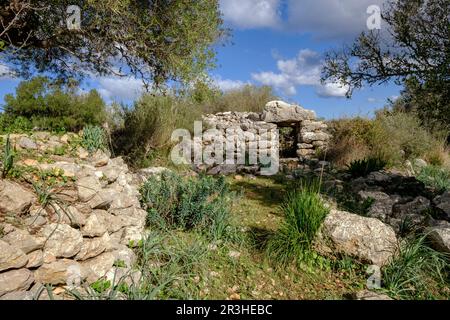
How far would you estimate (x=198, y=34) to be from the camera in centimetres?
670

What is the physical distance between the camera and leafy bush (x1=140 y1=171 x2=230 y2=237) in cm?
489

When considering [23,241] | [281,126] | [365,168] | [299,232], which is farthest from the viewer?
[281,126]

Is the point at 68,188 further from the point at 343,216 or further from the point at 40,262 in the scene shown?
the point at 343,216

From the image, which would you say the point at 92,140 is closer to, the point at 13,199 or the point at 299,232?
the point at 13,199

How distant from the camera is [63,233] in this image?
3.41 meters

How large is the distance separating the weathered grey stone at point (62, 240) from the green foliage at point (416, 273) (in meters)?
3.36

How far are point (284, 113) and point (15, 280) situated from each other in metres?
10.9

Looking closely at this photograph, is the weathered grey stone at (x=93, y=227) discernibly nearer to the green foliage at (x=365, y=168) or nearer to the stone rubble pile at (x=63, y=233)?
the stone rubble pile at (x=63, y=233)

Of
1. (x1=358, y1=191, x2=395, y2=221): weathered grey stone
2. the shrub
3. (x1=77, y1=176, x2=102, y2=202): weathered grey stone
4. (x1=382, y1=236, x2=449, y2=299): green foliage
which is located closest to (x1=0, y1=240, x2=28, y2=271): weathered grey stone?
(x1=77, y1=176, x2=102, y2=202): weathered grey stone

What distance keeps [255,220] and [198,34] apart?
151 inches

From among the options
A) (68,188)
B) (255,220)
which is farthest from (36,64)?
(255,220)

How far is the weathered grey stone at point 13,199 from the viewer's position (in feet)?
10.7

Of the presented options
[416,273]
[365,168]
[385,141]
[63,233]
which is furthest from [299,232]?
[385,141]

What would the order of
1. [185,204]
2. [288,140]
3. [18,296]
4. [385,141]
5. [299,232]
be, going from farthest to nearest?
[288,140] < [385,141] < [185,204] < [299,232] < [18,296]
